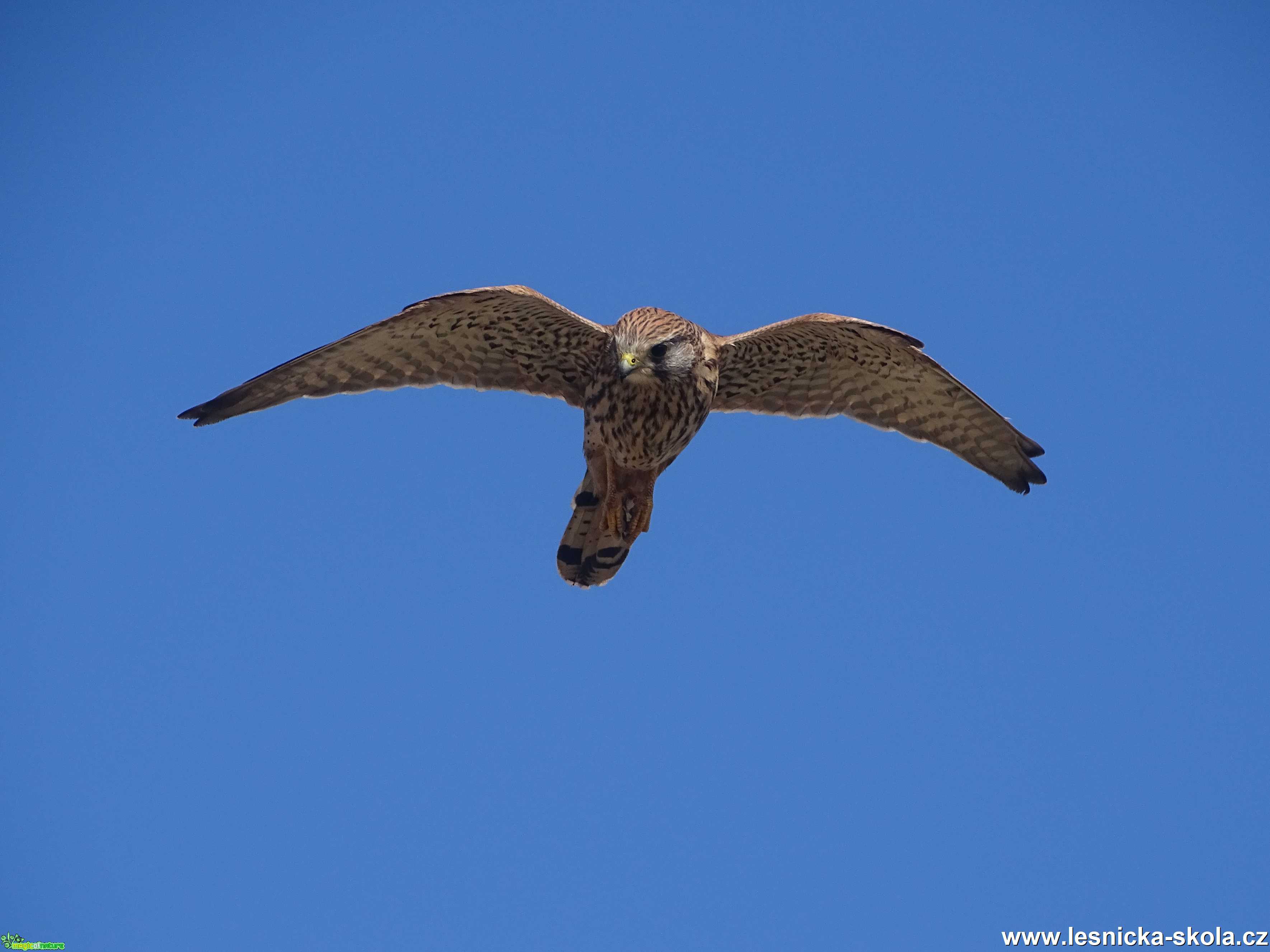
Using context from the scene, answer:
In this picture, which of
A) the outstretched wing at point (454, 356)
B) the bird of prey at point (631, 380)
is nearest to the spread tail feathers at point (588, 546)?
the bird of prey at point (631, 380)

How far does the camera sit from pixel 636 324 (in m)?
8.00

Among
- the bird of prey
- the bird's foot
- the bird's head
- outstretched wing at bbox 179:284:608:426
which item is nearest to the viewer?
the bird's head

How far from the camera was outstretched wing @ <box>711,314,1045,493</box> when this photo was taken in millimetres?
8906

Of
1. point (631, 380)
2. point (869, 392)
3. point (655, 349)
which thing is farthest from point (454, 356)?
point (869, 392)

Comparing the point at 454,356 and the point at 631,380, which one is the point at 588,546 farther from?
the point at 454,356

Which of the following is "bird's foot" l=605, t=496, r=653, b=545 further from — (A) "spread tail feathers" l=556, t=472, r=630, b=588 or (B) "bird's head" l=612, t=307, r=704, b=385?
(B) "bird's head" l=612, t=307, r=704, b=385

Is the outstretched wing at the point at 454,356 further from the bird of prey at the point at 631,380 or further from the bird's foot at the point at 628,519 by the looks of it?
the bird's foot at the point at 628,519

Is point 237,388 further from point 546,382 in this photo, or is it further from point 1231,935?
point 1231,935

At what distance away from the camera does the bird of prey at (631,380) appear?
8.16 metres

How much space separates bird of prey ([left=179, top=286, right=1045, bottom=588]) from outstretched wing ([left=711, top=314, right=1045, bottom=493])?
1 centimetres

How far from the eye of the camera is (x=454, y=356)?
29.7 feet

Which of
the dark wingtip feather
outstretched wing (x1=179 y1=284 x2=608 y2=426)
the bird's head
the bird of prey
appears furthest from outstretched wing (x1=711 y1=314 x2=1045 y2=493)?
the dark wingtip feather

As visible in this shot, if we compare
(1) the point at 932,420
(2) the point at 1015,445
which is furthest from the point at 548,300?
(2) the point at 1015,445

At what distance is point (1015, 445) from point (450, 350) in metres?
4.30
